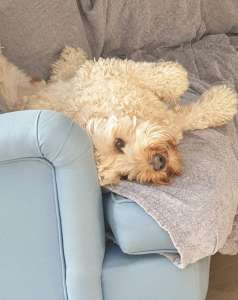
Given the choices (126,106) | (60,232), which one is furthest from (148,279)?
(126,106)

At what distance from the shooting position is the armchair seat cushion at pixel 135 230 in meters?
1.46

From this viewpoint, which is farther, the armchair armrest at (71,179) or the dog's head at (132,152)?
the dog's head at (132,152)

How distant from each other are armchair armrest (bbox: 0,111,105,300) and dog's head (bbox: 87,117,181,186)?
0.09 meters

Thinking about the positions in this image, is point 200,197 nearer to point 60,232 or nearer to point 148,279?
point 148,279

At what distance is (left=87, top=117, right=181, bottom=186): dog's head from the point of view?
155 cm

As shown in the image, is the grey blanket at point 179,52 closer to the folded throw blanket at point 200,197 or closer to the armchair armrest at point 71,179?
the folded throw blanket at point 200,197

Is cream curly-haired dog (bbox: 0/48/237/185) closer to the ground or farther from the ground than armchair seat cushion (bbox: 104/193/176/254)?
farther from the ground

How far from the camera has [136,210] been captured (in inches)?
58.2

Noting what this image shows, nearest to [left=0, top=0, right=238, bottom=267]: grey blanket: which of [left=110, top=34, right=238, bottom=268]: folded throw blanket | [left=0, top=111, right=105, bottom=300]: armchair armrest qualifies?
[left=110, top=34, right=238, bottom=268]: folded throw blanket

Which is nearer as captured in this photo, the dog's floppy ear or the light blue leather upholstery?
the light blue leather upholstery

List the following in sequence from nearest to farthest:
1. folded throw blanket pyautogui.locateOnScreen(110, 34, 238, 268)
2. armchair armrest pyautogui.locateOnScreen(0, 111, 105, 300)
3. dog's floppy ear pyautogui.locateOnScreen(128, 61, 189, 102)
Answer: armchair armrest pyautogui.locateOnScreen(0, 111, 105, 300)
folded throw blanket pyautogui.locateOnScreen(110, 34, 238, 268)
dog's floppy ear pyautogui.locateOnScreen(128, 61, 189, 102)

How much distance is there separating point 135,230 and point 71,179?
0.21 m

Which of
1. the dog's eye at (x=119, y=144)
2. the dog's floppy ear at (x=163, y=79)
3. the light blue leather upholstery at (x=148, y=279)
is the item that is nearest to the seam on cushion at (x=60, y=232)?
the light blue leather upholstery at (x=148, y=279)

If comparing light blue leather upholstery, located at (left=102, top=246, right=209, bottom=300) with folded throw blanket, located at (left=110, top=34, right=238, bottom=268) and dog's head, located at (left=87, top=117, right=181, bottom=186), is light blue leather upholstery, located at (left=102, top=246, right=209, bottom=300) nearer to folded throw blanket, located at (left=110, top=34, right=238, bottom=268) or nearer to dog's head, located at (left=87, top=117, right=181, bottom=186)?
folded throw blanket, located at (left=110, top=34, right=238, bottom=268)
